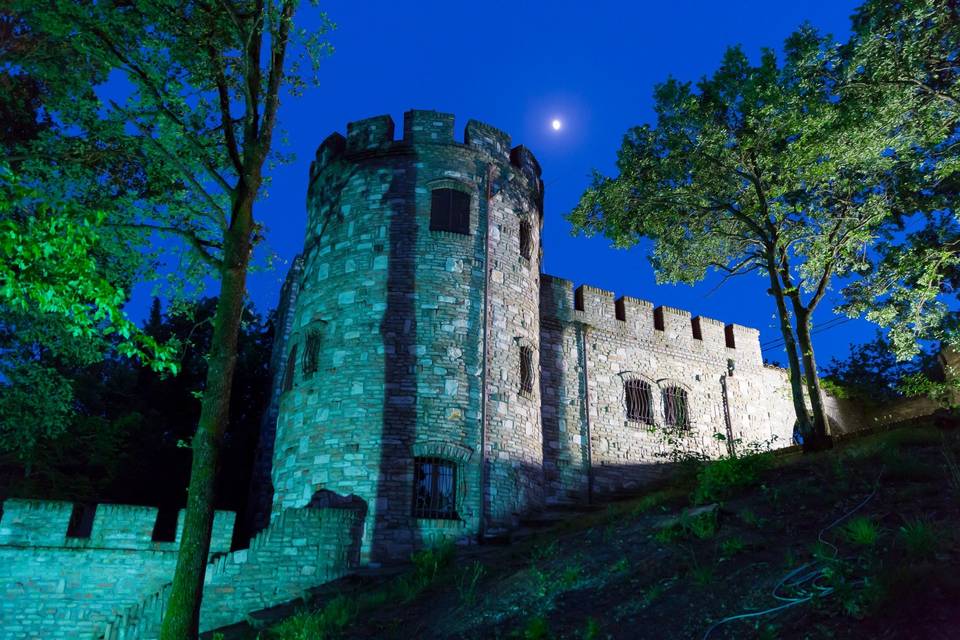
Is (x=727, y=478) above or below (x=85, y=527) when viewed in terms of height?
above

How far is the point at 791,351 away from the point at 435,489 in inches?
302

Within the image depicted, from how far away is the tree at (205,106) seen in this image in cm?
848

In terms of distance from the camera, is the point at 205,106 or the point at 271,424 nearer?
the point at 205,106

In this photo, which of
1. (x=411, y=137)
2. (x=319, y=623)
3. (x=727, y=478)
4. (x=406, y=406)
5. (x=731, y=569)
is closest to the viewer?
(x=731, y=569)

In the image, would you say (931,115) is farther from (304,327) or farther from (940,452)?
(304,327)

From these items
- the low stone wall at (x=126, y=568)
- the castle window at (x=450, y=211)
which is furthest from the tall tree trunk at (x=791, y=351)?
the low stone wall at (x=126, y=568)

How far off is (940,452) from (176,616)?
33.2 ft

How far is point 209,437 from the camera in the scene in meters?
8.02

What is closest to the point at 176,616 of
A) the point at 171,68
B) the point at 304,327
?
the point at 304,327

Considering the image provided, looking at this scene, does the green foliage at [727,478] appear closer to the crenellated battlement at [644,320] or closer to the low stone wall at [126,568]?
the low stone wall at [126,568]

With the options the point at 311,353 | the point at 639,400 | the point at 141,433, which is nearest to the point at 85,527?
the point at 311,353

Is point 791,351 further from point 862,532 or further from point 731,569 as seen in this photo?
point 731,569

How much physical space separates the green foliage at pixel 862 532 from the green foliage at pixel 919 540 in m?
0.24

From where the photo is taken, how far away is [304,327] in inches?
558
